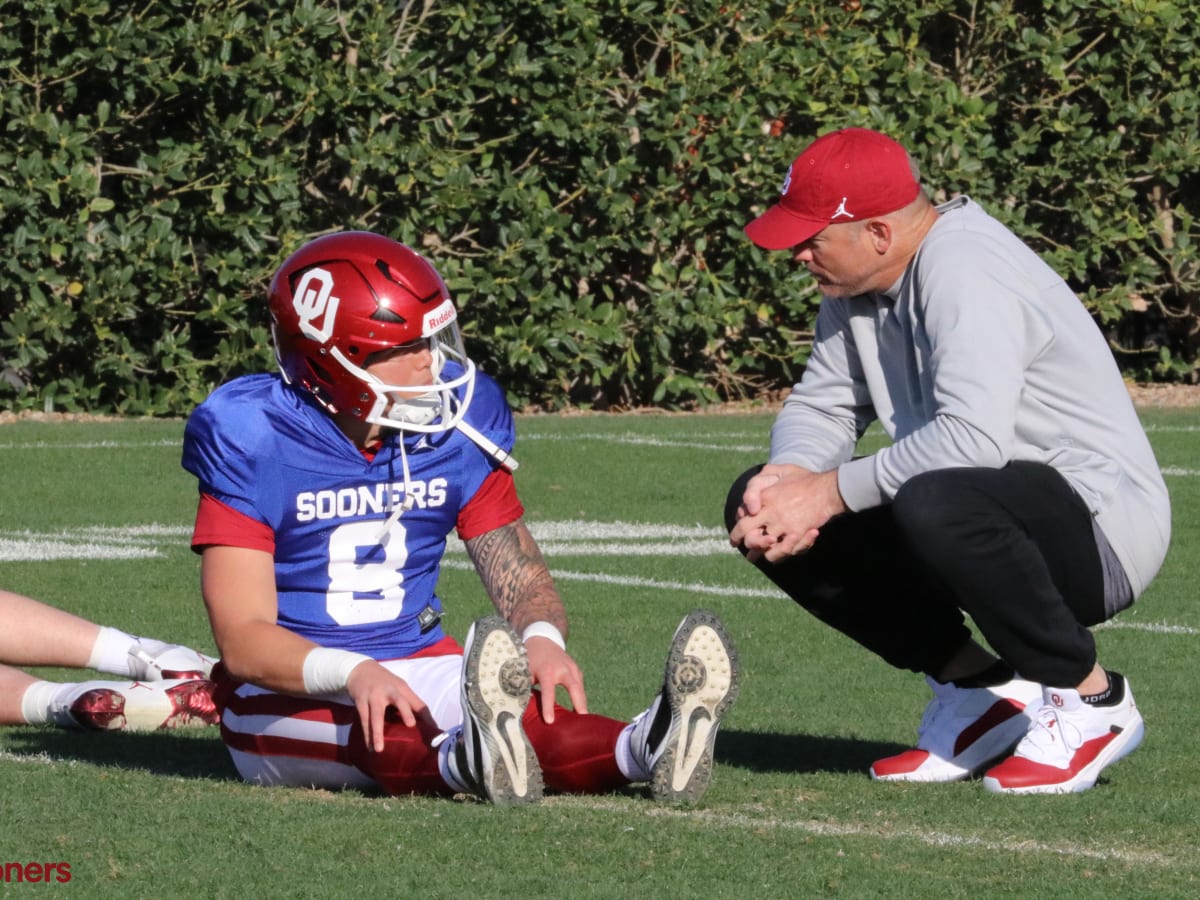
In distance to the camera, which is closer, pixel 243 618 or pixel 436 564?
pixel 243 618

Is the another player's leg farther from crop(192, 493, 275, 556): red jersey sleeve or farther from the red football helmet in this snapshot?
the red football helmet

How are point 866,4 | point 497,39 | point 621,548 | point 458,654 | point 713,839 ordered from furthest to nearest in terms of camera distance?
point 866,4, point 497,39, point 621,548, point 458,654, point 713,839

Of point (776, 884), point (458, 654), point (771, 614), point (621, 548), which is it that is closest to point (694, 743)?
point (776, 884)

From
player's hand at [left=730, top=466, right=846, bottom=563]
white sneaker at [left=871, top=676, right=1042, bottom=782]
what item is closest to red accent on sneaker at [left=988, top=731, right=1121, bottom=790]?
white sneaker at [left=871, top=676, right=1042, bottom=782]

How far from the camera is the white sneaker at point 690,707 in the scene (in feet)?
12.9

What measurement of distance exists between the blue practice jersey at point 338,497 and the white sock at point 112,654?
3.64ft

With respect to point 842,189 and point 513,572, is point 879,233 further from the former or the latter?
point 513,572

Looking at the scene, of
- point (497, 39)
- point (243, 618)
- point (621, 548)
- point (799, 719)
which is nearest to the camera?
point (243, 618)

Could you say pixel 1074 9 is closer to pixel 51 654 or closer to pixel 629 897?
pixel 51 654

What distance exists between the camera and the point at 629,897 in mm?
3439

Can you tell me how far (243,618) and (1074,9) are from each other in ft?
33.7

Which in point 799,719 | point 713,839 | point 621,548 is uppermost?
point 713,839

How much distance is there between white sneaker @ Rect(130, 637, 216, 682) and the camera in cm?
538

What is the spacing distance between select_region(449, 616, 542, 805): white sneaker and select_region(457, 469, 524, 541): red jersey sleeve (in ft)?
2.28
